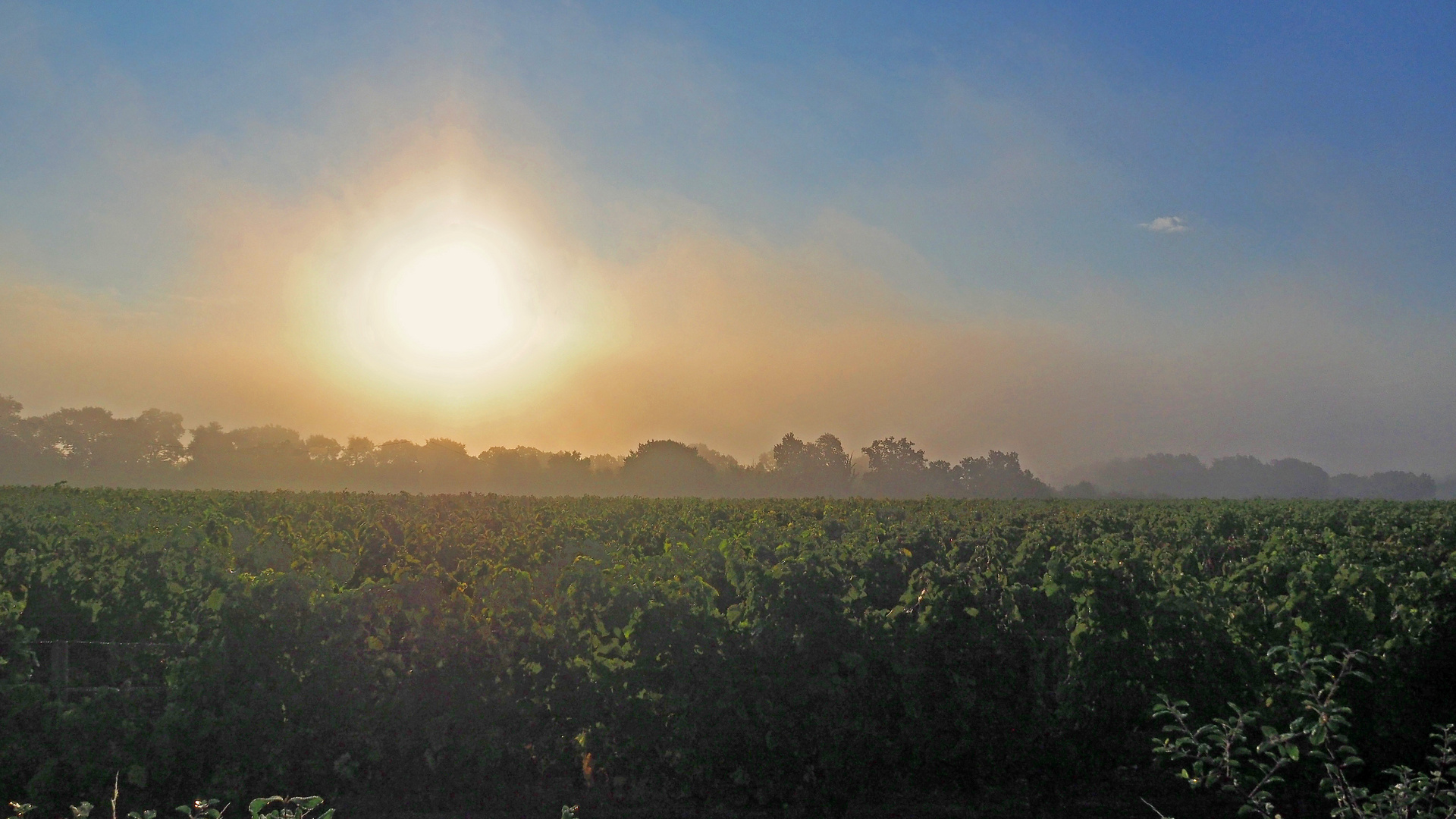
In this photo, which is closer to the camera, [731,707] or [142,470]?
[731,707]

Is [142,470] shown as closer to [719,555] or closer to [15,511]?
[15,511]

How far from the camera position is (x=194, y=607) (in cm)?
820

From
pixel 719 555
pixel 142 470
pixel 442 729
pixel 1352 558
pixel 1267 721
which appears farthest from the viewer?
pixel 142 470

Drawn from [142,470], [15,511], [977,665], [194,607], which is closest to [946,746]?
[977,665]

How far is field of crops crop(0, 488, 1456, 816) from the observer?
23.0 feet

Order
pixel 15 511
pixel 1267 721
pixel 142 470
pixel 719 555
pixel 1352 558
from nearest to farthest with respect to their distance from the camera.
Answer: pixel 1267 721 < pixel 719 555 < pixel 1352 558 < pixel 15 511 < pixel 142 470

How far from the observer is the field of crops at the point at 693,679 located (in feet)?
23.0

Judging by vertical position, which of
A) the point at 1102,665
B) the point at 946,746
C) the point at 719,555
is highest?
the point at 719,555

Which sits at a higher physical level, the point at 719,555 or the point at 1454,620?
the point at 719,555

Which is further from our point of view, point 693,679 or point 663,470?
point 663,470

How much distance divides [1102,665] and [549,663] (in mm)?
4462

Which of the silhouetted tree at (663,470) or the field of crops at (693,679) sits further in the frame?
the silhouetted tree at (663,470)

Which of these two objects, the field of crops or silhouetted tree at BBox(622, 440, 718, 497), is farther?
silhouetted tree at BBox(622, 440, 718, 497)

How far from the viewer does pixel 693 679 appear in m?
7.04
